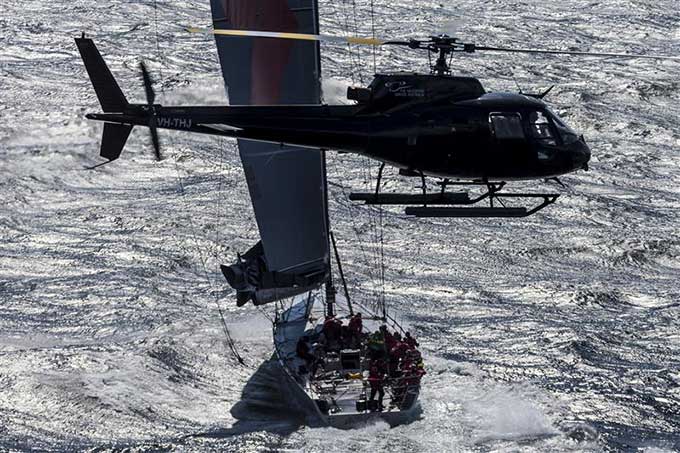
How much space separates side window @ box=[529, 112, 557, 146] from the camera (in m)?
32.6

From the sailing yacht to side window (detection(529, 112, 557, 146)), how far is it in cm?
719

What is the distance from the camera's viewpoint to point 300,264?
4053cm

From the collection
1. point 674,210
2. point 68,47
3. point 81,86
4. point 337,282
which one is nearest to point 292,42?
point 337,282

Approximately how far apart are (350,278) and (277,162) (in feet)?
24.1

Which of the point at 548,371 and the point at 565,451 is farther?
the point at 548,371

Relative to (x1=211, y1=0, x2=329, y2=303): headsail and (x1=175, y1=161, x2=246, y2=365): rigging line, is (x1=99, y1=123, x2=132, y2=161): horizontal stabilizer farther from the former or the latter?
(x1=175, y1=161, x2=246, y2=365): rigging line

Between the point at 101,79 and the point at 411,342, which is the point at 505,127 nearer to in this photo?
the point at 411,342

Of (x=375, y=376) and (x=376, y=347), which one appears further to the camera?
(x=376, y=347)

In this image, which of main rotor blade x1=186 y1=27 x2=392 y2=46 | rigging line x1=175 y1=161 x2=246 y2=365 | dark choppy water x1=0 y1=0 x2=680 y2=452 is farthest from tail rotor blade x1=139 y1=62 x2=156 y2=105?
rigging line x1=175 y1=161 x2=246 y2=365

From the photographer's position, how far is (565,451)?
113 ft

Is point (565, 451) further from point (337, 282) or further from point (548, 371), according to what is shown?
point (337, 282)

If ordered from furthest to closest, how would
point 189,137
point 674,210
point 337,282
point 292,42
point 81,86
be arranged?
point 81,86 < point 189,137 < point 674,210 < point 337,282 < point 292,42

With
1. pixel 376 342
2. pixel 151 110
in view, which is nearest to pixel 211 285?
pixel 376 342

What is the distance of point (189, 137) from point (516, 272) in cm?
1849
